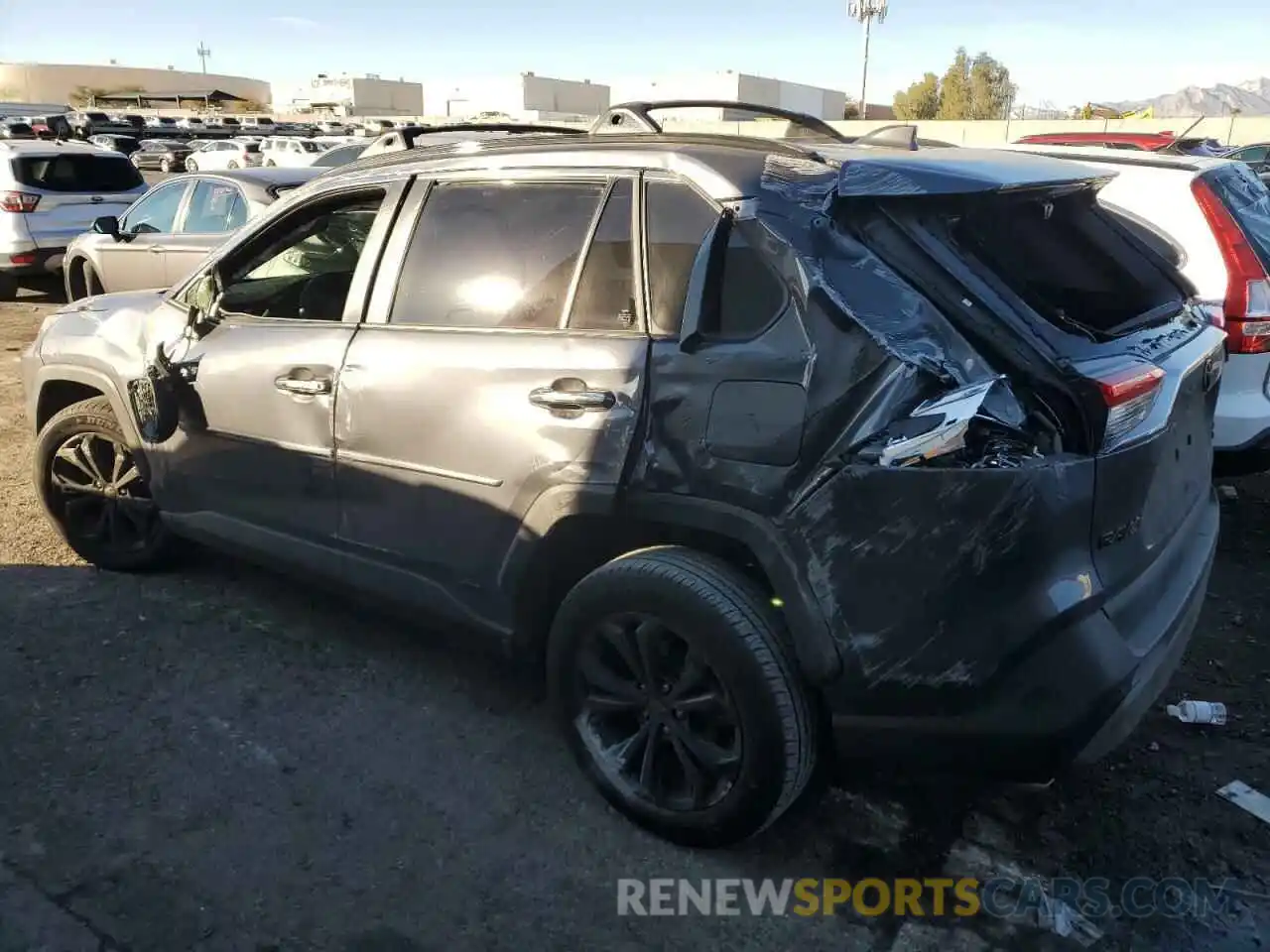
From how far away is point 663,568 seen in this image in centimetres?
260

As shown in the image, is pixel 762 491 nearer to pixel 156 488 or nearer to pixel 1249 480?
pixel 156 488

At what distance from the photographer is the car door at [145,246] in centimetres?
842

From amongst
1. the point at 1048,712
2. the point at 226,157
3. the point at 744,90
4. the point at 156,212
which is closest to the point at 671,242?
the point at 1048,712

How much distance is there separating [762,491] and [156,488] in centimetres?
273

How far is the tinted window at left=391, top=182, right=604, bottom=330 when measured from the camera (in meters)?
2.93

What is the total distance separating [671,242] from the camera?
107 inches

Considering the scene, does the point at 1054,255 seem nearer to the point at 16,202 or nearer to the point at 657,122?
the point at 657,122

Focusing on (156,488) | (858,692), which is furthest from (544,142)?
(156,488)

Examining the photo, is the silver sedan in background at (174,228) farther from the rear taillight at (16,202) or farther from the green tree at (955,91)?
the green tree at (955,91)

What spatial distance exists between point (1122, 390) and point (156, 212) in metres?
8.78

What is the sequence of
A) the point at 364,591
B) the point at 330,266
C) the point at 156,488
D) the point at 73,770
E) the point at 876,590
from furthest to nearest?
1. the point at 156,488
2. the point at 330,266
3. the point at 364,591
4. the point at 73,770
5. the point at 876,590

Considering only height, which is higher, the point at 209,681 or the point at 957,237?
the point at 957,237

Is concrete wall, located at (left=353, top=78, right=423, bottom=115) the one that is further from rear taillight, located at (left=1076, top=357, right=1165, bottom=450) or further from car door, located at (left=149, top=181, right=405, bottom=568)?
rear taillight, located at (left=1076, top=357, right=1165, bottom=450)

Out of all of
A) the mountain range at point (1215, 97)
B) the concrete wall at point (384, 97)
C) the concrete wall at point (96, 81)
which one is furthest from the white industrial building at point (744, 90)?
the concrete wall at point (96, 81)
